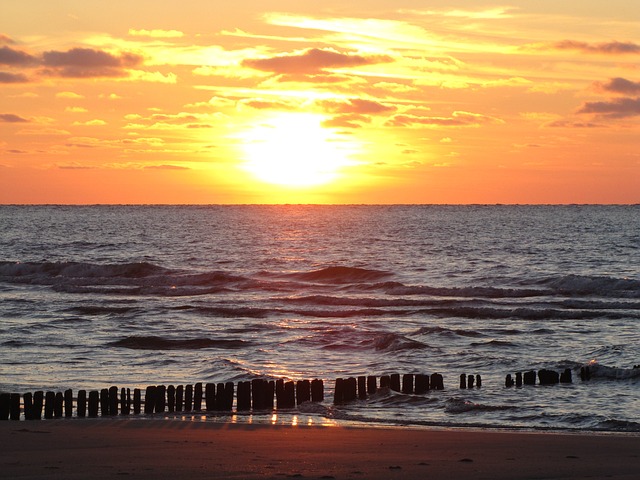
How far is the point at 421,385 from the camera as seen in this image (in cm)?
1812

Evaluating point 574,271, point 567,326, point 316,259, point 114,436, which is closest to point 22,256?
point 316,259

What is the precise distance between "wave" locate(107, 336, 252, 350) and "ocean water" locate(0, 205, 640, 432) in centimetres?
12

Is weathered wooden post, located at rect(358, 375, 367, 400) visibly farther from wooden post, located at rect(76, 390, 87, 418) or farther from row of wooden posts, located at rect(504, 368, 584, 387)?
wooden post, located at rect(76, 390, 87, 418)

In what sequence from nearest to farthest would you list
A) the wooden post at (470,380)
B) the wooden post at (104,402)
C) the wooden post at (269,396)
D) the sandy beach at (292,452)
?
1. the sandy beach at (292,452)
2. the wooden post at (104,402)
3. the wooden post at (269,396)
4. the wooden post at (470,380)

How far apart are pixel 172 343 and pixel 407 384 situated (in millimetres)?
10709

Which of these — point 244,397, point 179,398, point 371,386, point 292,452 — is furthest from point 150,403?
point 292,452

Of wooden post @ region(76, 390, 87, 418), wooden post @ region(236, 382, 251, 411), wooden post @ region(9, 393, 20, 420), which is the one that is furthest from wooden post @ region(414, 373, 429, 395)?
wooden post @ region(9, 393, 20, 420)

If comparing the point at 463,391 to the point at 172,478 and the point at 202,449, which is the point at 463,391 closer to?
the point at 202,449

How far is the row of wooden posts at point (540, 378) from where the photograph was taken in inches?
738

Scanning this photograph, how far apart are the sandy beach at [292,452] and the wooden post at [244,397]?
2024 mm

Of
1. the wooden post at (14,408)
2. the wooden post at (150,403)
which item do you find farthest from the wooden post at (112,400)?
the wooden post at (14,408)

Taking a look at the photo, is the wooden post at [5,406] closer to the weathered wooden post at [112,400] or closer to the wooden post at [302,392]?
the weathered wooden post at [112,400]

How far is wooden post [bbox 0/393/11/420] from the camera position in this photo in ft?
47.3

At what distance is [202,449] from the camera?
38.7 feet
